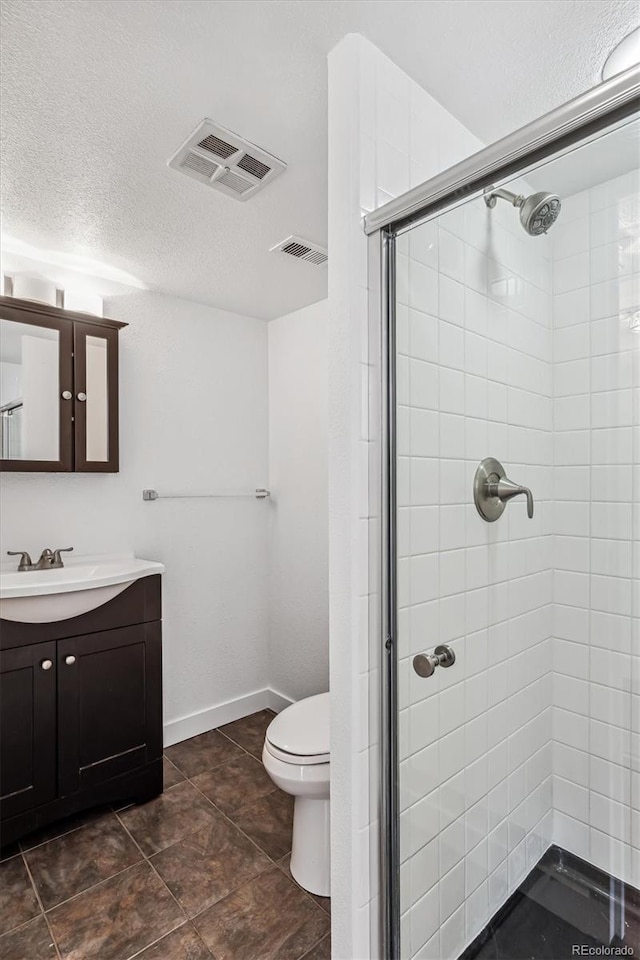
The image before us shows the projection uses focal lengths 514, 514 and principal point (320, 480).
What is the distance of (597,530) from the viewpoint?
1.24m

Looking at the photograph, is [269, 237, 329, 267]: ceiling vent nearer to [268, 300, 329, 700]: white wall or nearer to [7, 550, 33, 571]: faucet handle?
[268, 300, 329, 700]: white wall

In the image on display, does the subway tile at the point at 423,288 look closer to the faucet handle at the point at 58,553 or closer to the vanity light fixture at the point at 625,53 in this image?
the vanity light fixture at the point at 625,53

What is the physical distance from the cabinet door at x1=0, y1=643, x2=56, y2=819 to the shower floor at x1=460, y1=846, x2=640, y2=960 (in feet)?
4.99

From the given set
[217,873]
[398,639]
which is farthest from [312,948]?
[398,639]

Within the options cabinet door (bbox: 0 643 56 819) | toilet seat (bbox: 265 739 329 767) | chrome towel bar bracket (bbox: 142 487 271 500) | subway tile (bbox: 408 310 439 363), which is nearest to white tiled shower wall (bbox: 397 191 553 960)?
subway tile (bbox: 408 310 439 363)

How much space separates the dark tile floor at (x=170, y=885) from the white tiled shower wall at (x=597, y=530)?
35.7 inches

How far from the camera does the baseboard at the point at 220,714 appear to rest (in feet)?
8.81

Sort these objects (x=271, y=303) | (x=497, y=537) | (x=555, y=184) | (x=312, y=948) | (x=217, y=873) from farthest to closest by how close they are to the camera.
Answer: (x=271, y=303), (x=217, y=873), (x=312, y=948), (x=497, y=537), (x=555, y=184)

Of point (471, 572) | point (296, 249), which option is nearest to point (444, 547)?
point (471, 572)

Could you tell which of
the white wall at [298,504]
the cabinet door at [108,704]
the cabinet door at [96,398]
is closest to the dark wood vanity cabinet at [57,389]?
the cabinet door at [96,398]

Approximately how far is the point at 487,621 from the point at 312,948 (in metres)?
1.09

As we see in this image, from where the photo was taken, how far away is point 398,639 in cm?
123

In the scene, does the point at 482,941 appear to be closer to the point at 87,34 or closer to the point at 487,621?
the point at 487,621

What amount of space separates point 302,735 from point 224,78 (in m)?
1.92
